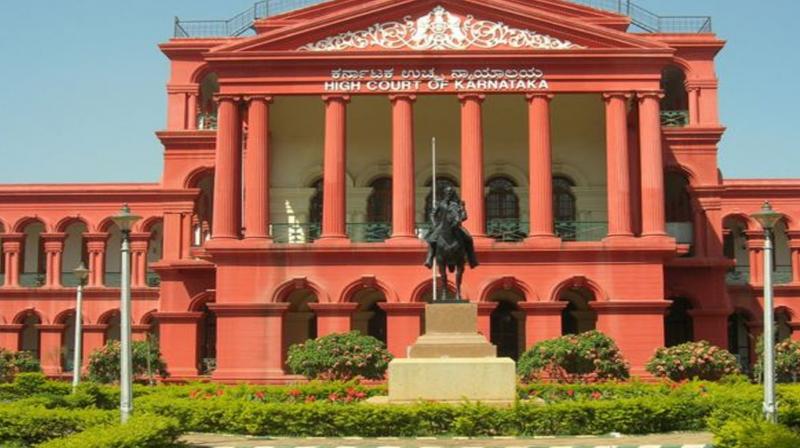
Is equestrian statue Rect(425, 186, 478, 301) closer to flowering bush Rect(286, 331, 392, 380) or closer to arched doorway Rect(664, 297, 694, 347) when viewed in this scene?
flowering bush Rect(286, 331, 392, 380)

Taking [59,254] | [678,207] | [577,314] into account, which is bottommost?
[577,314]

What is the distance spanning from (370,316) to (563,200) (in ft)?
29.7

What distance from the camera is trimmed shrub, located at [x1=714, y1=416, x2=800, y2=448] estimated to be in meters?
15.6

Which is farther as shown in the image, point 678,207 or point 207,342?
point 678,207

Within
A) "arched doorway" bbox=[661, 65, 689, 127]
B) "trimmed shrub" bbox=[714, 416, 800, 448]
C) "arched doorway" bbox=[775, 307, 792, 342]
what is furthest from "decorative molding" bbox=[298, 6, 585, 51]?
"trimmed shrub" bbox=[714, 416, 800, 448]

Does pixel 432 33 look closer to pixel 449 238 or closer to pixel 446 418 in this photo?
pixel 449 238

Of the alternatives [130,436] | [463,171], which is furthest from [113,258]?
[130,436]

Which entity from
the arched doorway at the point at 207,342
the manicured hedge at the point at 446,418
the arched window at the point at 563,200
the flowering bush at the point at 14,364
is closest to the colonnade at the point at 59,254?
the flowering bush at the point at 14,364

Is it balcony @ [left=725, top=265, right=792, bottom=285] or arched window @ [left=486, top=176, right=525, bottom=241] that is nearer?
arched window @ [left=486, top=176, right=525, bottom=241]

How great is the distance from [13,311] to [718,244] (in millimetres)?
31218

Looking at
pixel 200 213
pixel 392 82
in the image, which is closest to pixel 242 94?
pixel 392 82

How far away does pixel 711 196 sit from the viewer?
44.8 meters

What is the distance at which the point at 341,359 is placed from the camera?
34125 millimetres

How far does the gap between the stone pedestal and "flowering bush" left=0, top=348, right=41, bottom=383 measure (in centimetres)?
2743
